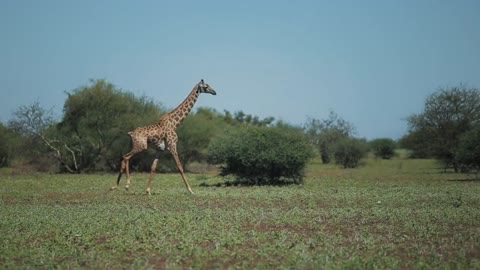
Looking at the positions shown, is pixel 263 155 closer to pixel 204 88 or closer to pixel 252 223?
pixel 204 88

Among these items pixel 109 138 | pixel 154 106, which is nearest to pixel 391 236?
pixel 109 138

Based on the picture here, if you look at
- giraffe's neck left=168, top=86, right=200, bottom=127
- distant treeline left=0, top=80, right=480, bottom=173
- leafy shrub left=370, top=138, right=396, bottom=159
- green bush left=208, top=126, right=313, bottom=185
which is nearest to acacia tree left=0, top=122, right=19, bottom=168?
distant treeline left=0, top=80, right=480, bottom=173

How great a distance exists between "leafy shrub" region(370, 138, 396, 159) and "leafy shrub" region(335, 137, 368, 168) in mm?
21719

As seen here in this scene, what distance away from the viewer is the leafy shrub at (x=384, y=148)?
71.3m

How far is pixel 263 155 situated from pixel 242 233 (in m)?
13.1

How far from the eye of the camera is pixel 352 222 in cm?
1159

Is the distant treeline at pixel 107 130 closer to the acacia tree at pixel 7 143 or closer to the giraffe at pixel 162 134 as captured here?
the acacia tree at pixel 7 143

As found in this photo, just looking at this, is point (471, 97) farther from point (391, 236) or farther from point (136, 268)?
point (136, 268)

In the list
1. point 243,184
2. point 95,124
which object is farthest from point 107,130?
point 243,184

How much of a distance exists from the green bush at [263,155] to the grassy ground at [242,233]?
6665 millimetres

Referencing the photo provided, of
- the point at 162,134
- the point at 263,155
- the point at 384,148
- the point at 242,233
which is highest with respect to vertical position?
the point at 384,148

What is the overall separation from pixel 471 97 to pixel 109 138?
1010 inches

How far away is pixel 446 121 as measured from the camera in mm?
37906

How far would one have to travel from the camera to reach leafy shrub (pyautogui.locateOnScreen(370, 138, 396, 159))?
7131cm
